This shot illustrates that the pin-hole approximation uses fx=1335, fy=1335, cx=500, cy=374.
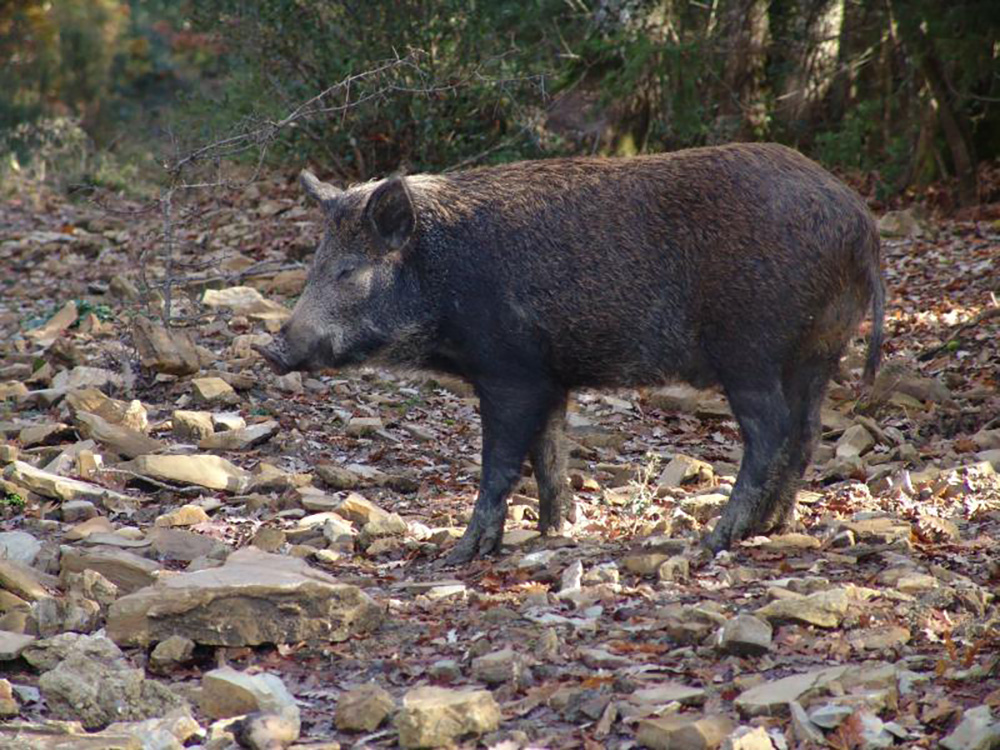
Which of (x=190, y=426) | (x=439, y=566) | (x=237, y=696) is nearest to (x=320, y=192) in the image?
(x=190, y=426)

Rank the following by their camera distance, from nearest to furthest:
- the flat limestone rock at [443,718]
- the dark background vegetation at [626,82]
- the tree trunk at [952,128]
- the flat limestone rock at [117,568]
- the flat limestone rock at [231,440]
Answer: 1. the flat limestone rock at [443,718]
2. the flat limestone rock at [117,568]
3. the flat limestone rock at [231,440]
4. the dark background vegetation at [626,82]
5. the tree trunk at [952,128]

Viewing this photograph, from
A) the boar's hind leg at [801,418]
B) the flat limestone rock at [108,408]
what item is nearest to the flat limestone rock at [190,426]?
the flat limestone rock at [108,408]

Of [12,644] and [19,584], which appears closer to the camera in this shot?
[12,644]

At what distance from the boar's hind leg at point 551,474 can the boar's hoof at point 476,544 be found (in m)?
0.36

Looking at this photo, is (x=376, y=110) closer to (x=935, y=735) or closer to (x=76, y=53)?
(x=935, y=735)

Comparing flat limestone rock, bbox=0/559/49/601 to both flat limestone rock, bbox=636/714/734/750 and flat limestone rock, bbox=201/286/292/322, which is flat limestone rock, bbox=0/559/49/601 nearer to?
flat limestone rock, bbox=636/714/734/750

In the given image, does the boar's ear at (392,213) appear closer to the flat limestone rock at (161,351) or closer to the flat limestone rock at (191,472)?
the flat limestone rock at (191,472)

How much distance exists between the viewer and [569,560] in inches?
217

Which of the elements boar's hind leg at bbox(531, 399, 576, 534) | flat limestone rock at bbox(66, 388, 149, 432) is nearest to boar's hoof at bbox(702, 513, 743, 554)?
boar's hind leg at bbox(531, 399, 576, 534)

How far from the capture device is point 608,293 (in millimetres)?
5836

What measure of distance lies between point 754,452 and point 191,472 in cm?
280

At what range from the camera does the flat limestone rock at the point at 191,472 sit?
6668 millimetres

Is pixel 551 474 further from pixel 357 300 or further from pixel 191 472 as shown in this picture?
pixel 191 472

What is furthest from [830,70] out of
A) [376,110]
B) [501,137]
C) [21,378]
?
[21,378]
